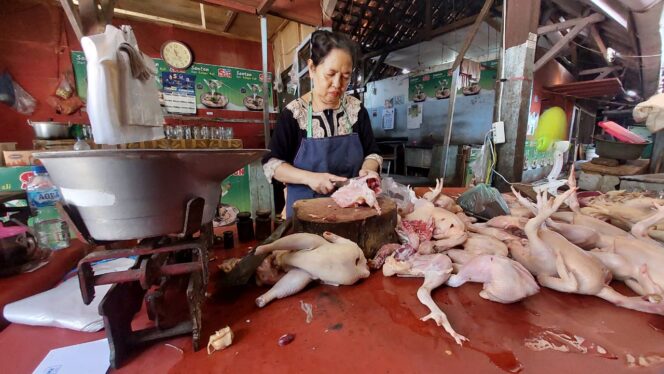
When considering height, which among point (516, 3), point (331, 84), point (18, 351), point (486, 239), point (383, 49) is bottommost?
point (18, 351)

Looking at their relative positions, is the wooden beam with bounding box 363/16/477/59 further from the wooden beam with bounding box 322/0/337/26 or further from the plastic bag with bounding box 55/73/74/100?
the plastic bag with bounding box 55/73/74/100

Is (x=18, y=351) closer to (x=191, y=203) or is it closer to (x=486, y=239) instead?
(x=191, y=203)

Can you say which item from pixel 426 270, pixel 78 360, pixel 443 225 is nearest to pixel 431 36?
pixel 443 225

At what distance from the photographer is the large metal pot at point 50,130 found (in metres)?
4.25

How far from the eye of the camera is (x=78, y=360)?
3.47 feet

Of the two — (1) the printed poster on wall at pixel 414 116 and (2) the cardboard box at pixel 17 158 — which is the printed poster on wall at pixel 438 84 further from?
(2) the cardboard box at pixel 17 158

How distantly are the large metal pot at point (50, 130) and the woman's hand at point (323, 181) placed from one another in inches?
184

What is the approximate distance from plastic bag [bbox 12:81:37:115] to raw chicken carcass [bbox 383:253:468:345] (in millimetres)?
7024

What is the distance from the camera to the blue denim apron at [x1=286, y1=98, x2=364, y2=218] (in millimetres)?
2543

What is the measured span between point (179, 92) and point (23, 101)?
252 centimetres

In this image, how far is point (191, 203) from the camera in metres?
1.02

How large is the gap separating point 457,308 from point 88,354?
5.17 ft

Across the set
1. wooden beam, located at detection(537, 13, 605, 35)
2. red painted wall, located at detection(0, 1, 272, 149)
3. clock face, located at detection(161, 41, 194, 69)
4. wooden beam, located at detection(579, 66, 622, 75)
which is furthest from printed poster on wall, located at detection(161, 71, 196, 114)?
wooden beam, located at detection(579, 66, 622, 75)

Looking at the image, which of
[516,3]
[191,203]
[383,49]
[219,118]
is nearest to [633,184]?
[516,3]
